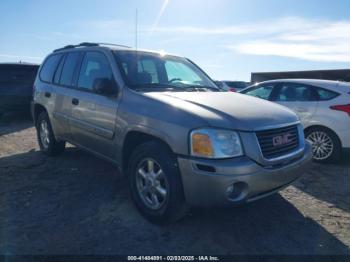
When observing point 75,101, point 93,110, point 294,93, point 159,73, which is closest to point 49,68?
point 75,101

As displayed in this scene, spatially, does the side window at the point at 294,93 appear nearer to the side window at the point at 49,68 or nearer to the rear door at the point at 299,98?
the rear door at the point at 299,98

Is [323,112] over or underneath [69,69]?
underneath

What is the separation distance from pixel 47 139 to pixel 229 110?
3.94 m

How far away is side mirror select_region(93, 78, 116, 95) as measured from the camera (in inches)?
139

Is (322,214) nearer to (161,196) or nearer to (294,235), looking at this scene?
(294,235)

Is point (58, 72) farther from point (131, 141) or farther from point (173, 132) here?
point (173, 132)

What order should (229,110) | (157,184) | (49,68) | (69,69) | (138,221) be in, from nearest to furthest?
(229,110), (157,184), (138,221), (69,69), (49,68)

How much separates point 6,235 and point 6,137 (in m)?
5.28

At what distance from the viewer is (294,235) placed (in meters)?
3.14

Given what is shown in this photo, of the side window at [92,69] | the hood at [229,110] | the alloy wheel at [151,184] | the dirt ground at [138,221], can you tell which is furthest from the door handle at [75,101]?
the alloy wheel at [151,184]

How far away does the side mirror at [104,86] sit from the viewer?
11.6ft

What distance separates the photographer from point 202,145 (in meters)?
2.72

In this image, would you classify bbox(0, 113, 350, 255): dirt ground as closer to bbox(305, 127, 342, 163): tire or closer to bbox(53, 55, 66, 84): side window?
bbox(305, 127, 342, 163): tire

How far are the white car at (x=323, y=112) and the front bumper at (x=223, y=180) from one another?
3220 millimetres
